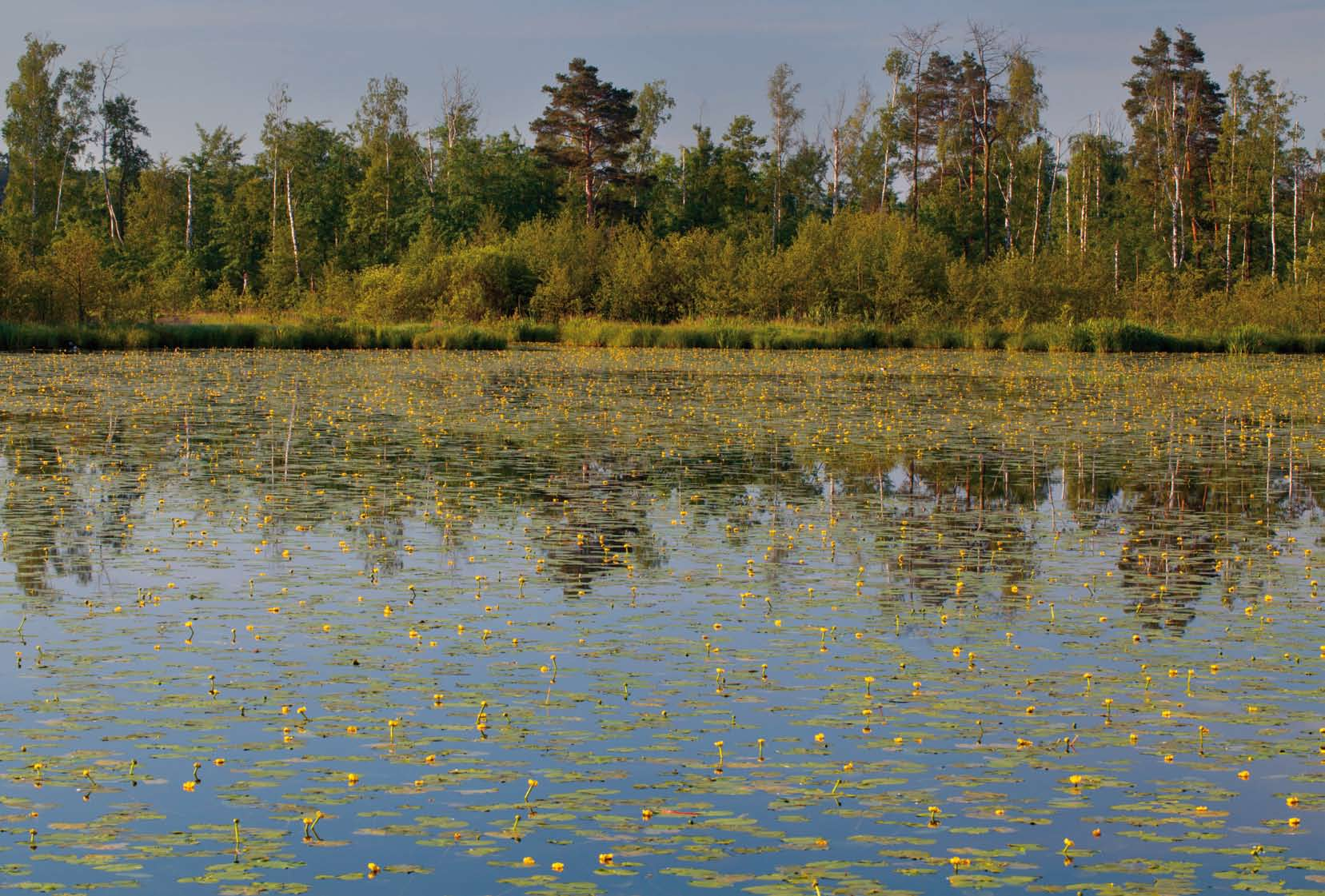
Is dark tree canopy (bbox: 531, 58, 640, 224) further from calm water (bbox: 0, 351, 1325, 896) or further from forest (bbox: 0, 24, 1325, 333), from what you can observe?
calm water (bbox: 0, 351, 1325, 896)

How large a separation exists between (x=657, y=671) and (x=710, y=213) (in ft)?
248

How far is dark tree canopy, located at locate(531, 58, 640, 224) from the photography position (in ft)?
240

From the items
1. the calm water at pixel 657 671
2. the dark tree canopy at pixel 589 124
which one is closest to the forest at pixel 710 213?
the dark tree canopy at pixel 589 124

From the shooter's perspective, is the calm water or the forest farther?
the forest

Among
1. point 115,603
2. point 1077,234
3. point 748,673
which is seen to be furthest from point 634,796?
point 1077,234

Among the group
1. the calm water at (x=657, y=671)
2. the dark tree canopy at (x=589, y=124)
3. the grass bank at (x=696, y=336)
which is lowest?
the calm water at (x=657, y=671)

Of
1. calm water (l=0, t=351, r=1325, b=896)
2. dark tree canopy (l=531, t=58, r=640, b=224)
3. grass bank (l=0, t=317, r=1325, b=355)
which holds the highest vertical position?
dark tree canopy (l=531, t=58, r=640, b=224)

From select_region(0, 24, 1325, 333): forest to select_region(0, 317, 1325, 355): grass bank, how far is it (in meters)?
1.70

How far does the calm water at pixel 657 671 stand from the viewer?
5613mm

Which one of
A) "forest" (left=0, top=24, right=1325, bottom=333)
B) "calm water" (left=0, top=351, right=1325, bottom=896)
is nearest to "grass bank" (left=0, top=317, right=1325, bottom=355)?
"forest" (left=0, top=24, right=1325, bottom=333)

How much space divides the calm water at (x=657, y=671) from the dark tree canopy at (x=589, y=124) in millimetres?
56497

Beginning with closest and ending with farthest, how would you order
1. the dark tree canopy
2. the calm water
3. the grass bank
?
the calm water
the grass bank
the dark tree canopy

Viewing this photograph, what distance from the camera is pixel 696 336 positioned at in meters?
54.6

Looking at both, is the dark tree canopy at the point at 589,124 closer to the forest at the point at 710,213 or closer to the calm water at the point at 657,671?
the forest at the point at 710,213
